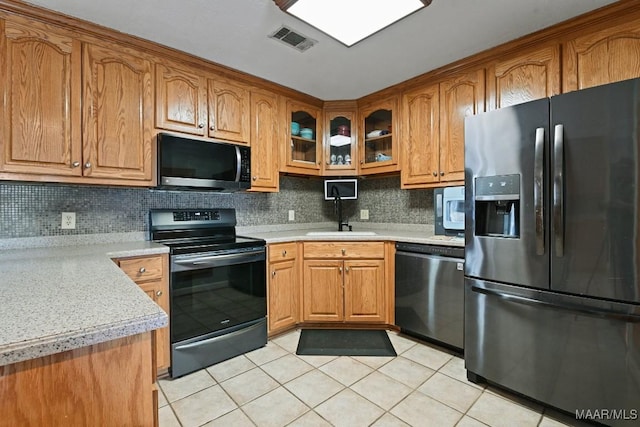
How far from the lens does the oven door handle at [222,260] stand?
1.96 meters

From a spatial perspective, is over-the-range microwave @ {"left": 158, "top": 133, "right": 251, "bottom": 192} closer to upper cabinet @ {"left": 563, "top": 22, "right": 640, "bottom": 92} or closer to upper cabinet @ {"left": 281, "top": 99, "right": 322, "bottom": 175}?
upper cabinet @ {"left": 281, "top": 99, "right": 322, "bottom": 175}

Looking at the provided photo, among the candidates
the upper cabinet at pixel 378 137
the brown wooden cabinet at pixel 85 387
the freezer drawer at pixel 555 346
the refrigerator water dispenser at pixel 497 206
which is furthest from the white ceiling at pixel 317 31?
the brown wooden cabinet at pixel 85 387

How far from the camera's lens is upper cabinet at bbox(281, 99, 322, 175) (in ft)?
9.48

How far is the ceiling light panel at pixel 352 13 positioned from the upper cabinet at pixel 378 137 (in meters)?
1.11

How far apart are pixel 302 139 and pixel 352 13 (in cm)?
146

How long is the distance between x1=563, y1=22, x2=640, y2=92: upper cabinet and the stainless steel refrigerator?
0.52m

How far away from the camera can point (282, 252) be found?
2.54 metres

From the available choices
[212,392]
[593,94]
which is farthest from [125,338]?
[593,94]

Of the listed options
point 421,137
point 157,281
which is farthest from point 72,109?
point 421,137

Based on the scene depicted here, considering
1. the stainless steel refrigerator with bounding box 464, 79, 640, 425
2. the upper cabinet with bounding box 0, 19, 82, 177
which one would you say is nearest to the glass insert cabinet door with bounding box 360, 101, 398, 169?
the stainless steel refrigerator with bounding box 464, 79, 640, 425

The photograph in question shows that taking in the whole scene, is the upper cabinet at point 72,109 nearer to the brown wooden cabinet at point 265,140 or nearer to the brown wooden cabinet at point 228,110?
the brown wooden cabinet at point 228,110

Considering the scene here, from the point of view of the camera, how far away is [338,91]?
9.59ft

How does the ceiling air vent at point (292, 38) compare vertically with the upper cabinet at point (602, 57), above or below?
above

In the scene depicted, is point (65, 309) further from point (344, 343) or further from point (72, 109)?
point (344, 343)
